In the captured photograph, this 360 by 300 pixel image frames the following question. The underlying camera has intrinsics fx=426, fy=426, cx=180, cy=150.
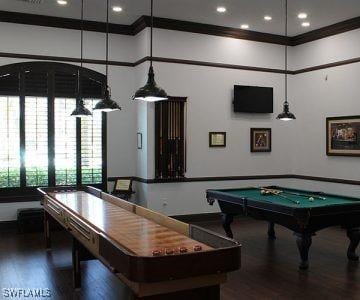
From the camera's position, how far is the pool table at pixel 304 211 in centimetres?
474

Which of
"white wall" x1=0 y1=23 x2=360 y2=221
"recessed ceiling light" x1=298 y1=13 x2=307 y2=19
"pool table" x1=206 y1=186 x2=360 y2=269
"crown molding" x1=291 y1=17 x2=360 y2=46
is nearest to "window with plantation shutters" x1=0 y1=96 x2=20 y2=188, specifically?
"white wall" x1=0 y1=23 x2=360 y2=221

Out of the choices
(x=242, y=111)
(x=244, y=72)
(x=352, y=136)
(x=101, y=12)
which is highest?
(x=101, y=12)

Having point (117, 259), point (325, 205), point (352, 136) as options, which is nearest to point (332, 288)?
point (325, 205)

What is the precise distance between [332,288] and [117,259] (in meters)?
2.64

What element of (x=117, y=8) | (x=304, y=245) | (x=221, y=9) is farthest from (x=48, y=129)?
(x=304, y=245)

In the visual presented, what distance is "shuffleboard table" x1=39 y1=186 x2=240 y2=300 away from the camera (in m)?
2.59

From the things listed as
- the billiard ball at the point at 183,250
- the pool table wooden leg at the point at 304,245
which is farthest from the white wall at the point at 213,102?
the billiard ball at the point at 183,250

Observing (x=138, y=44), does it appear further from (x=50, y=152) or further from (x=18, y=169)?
(x=18, y=169)

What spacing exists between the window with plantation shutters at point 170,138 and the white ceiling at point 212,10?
5.04 ft

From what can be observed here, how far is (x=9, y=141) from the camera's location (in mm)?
7207

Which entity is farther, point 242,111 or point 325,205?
point 242,111

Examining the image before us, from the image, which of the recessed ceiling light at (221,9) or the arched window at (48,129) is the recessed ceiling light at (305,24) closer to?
the recessed ceiling light at (221,9)

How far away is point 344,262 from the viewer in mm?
5316

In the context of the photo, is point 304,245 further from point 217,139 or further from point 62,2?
point 62,2
